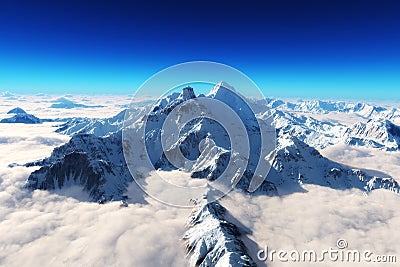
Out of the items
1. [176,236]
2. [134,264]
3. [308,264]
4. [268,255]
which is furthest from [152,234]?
[308,264]

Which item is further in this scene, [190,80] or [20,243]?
A: [20,243]

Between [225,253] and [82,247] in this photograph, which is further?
[82,247]

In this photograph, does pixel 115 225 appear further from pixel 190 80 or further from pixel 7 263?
pixel 190 80

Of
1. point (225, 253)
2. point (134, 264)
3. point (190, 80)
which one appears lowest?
point (134, 264)

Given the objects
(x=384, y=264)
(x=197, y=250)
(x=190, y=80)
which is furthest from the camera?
(x=384, y=264)

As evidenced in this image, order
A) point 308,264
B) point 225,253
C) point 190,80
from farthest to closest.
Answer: point 308,264
point 225,253
point 190,80

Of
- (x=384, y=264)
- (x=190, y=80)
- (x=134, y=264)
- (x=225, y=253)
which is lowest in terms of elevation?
(x=384, y=264)

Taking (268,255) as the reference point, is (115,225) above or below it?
above

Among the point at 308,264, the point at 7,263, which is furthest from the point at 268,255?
the point at 7,263

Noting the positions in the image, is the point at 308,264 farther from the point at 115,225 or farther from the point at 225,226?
the point at 115,225
